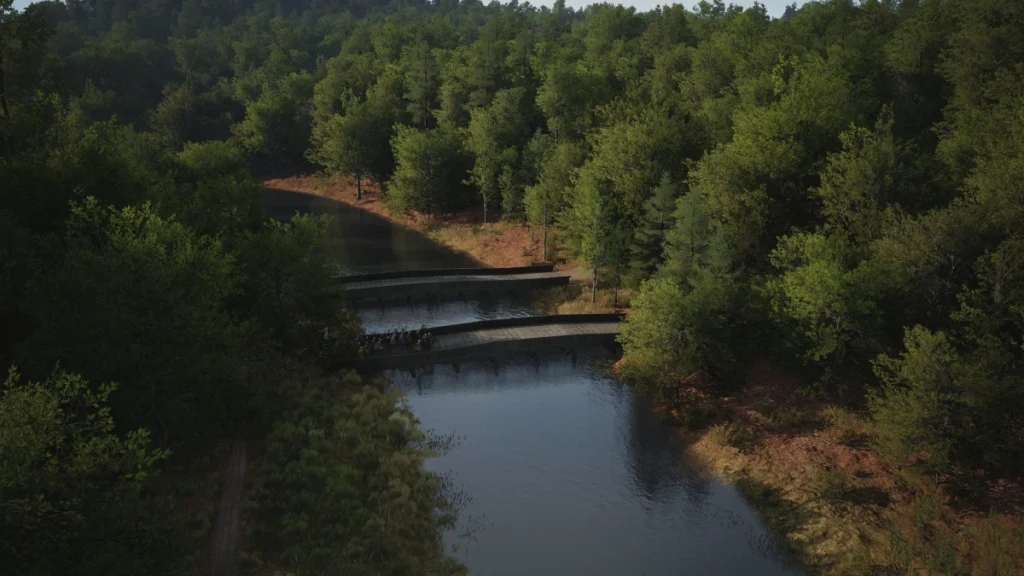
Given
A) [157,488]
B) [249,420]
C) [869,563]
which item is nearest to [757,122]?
[869,563]

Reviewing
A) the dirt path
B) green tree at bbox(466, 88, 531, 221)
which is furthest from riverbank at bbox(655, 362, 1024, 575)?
green tree at bbox(466, 88, 531, 221)

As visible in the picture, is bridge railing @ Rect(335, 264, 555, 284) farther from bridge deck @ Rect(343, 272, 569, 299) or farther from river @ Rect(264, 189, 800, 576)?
river @ Rect(264, 189, 800, 576)

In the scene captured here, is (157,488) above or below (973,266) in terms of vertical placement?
below

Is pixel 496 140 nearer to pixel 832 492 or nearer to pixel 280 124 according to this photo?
pixel 280 124

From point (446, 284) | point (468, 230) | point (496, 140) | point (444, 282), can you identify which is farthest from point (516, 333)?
point (496, 140)

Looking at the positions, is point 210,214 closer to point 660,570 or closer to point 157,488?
point 157,488

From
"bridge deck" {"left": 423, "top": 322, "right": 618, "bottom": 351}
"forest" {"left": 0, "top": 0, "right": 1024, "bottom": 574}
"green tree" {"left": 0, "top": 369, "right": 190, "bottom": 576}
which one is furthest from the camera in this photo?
"bridge deck" {"left": 423, "top": 322, "right": 618, "bottom": 351}
